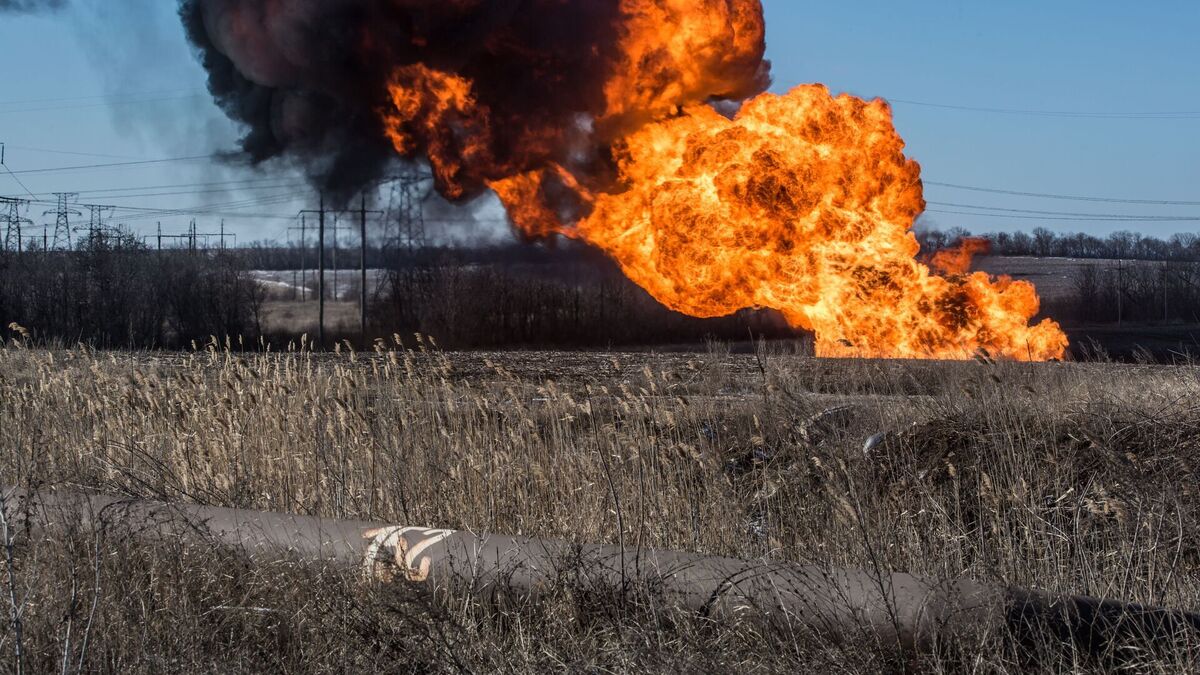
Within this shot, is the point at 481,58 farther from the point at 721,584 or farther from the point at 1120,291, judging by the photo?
the point at 1120,291

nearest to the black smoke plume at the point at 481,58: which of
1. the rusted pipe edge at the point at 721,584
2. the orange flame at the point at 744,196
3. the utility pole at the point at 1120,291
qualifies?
the orange flame at the point at 744,196

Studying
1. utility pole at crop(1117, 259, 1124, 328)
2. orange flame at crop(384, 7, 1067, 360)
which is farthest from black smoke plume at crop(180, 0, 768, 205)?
utility pole at crop(1117, 259, 1124, 328)

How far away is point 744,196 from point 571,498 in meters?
15.2

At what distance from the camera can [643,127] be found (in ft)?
74.6

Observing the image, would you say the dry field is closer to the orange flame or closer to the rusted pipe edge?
the rusted pipe edge

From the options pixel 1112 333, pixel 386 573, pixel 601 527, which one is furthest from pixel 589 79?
pixel 1112 333

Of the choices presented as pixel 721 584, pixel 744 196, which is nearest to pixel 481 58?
pixel 744 196

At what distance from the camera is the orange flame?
2222cm

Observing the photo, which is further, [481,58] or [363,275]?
[363,275]

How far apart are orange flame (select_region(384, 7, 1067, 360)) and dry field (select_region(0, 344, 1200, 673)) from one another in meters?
8.66

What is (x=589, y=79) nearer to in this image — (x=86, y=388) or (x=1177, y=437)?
(x=86, y=388)

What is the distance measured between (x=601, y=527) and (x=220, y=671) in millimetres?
3334

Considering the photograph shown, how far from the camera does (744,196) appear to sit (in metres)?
22.3

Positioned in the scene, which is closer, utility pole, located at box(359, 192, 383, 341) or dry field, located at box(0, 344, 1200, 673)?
dry field, located at box(0, 344, 1200, 673)
